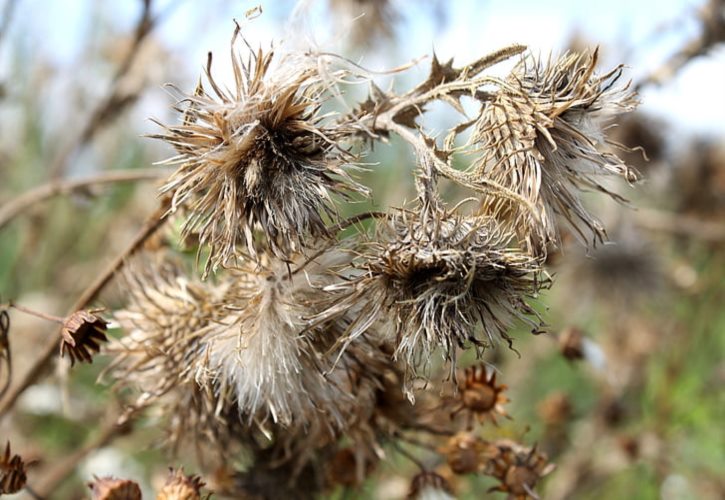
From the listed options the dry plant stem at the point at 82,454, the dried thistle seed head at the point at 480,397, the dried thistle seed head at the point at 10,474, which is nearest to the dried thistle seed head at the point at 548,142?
the dried thistle seed head at the point at 480,397

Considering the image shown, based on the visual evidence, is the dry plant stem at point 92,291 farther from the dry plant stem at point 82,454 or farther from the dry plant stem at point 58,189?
the dry plant stem at point 58,189

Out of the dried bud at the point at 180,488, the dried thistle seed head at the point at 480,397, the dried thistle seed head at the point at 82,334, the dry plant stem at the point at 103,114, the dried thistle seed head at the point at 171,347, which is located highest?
the dry plant stem at the point at 103,114

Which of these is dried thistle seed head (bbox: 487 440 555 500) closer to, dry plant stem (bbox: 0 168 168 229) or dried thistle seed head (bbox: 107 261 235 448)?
dried thistle seed head (bbox: 107 261 235 448)

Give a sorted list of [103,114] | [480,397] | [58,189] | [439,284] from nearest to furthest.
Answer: [439,284]
[480,397]
[58,189]
[103,114]

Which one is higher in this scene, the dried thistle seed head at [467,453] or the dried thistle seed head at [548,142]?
the dried thistle seed head at [548,142]

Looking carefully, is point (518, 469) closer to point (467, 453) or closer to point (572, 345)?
point (467, 453)

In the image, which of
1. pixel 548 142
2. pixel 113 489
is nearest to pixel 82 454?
pixel 113 489
